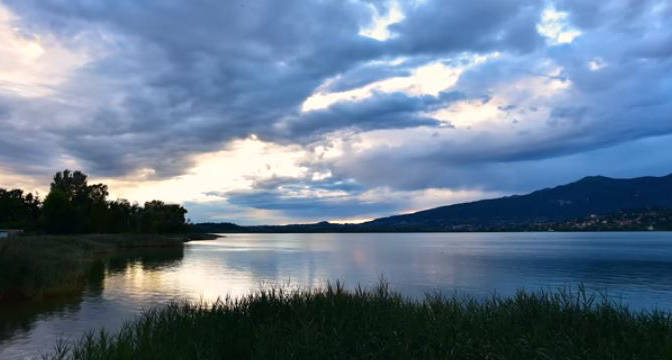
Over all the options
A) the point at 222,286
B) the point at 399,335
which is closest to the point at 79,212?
the point at 222,286

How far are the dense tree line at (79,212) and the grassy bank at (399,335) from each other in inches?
4449

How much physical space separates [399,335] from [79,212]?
419ft

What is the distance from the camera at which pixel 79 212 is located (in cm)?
12350

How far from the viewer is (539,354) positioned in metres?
11.0

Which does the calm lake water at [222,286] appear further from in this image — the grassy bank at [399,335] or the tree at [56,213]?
the tree at [56,213]

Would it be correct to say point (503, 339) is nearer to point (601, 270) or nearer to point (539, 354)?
point (539, 354)

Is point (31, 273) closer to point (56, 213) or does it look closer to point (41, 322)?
point (41, 322)

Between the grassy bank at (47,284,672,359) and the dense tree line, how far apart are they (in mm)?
113007

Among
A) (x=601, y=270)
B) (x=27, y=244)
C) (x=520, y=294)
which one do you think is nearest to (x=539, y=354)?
(x=520, y=294)

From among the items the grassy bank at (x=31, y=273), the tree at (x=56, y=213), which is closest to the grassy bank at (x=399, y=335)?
the grassy bank at (x=31, y=273)

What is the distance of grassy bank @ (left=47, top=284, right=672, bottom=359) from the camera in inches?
457

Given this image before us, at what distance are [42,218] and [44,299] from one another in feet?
Answer: 303

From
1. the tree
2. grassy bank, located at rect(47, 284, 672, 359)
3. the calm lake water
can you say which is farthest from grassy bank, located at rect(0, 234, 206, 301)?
the tree

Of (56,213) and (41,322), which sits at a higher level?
(56,213)
